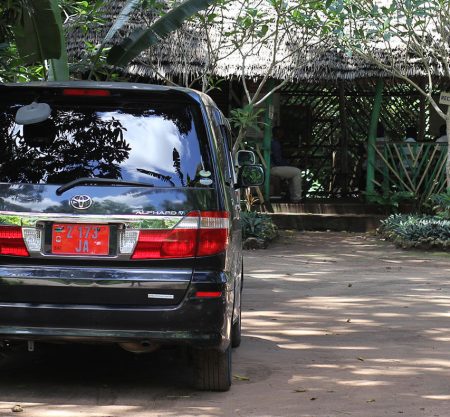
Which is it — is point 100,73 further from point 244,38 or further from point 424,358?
point 424,358

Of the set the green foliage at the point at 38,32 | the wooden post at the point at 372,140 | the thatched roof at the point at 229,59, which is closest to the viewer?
the green foliage at the point at 38,32

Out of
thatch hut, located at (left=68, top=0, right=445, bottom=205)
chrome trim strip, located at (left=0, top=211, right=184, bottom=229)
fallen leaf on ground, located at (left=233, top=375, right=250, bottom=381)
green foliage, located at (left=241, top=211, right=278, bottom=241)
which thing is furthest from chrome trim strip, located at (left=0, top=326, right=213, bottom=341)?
thatch hut, located at (left=68, top=0, right=445, bottom=205)

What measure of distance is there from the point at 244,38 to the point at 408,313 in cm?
748

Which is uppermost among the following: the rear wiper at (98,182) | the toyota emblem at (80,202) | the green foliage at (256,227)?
the rear wiper at (98,182)

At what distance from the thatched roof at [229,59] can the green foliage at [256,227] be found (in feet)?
8.73

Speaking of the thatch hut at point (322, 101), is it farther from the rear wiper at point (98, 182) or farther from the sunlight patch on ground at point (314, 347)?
the rear wiper at point (98, 182)

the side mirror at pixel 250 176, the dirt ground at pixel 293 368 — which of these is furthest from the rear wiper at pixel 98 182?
the side mirror at pixel 250 176

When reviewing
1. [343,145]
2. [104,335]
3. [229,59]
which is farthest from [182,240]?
[343,145]

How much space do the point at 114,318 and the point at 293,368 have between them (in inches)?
77.4

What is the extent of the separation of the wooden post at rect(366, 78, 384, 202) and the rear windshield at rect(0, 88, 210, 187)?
42.5ft

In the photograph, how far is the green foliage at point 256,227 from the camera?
51.2ft

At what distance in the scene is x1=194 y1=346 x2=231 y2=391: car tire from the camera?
6.01 meters

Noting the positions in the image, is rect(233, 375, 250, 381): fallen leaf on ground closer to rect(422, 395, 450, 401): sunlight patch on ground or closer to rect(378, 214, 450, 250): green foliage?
rect(422, 395, 450, 401): sunlight patch on ground

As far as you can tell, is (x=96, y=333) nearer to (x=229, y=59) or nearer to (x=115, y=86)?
(x=115, y=86)
